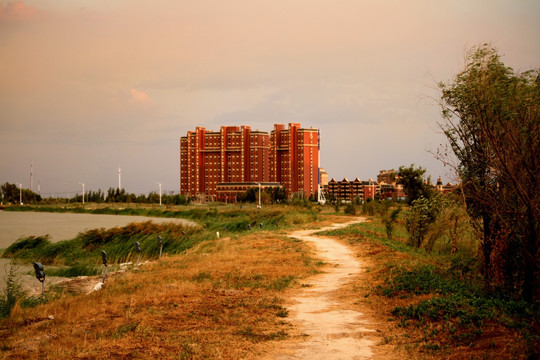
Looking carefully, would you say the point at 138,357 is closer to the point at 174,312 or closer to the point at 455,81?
the point at 174,312

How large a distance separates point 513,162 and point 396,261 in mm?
7236

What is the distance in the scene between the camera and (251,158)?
138375 millimetres

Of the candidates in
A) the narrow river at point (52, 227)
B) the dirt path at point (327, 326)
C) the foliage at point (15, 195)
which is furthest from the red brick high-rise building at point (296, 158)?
the dirt path at point (327, 326)

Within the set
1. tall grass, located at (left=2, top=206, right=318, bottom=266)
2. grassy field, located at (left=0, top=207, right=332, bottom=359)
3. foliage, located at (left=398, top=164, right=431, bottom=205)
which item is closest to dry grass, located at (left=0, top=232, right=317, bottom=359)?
grassy field, located at (left=0, top=207, right=332, bottom=359)

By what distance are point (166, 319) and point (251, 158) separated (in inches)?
5089

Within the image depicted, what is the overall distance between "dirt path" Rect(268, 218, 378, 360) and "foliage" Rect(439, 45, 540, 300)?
3.38 m

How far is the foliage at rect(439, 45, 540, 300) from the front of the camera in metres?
9.36

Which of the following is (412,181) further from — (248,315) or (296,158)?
(296,158)

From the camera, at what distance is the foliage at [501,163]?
9.36 meters

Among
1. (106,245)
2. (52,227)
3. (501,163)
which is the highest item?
(501,163)

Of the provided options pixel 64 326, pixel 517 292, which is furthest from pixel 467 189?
pixel 64 326

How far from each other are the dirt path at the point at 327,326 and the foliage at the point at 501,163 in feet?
11.1

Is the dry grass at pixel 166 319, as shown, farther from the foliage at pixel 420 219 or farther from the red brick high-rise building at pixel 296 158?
the red brick high-rise building at pixel 296 158

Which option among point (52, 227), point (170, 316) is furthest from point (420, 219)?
point (52, 227)
